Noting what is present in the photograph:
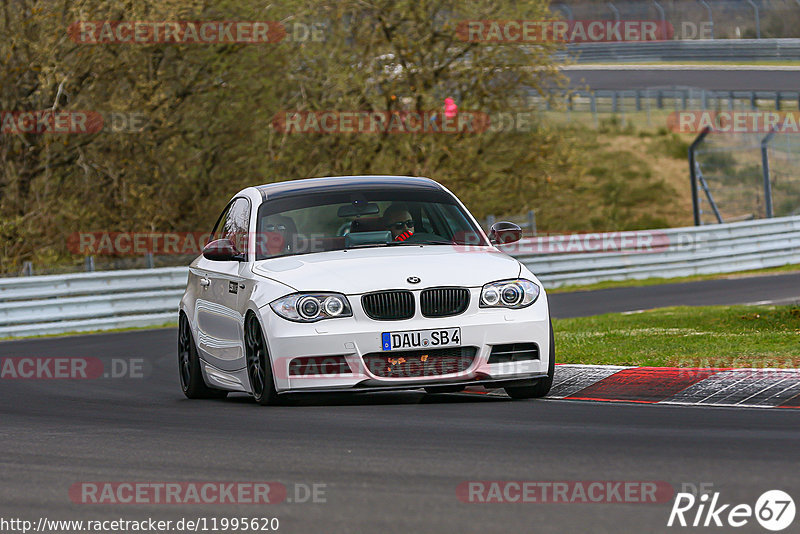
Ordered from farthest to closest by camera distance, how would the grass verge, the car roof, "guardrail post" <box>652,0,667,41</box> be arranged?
1. "guardrail post" <box>652,0,667,41</box>
2. the grass verge
3. the car roof

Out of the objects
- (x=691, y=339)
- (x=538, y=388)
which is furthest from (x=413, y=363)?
(x=691, y=339)

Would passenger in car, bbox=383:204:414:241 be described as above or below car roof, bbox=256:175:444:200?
below

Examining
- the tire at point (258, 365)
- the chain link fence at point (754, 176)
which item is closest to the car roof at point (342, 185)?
the tire at point (258, 365)

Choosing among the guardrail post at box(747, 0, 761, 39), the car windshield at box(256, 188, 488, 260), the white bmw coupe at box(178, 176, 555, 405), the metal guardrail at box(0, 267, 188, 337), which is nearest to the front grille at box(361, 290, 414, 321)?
the white bmw coupe at box(178, 176, 555, 405)

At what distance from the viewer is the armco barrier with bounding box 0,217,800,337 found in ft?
75.7

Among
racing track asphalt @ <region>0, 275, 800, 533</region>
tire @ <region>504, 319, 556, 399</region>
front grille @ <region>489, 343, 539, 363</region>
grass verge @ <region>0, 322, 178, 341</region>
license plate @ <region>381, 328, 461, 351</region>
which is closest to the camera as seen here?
racing track asphalt @ <region>0, 275, 800, 533</region>

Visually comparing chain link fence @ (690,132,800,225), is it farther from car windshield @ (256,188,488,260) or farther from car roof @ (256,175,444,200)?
car windshield @ (256,188,488,260)

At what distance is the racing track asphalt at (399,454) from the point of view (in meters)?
5.95

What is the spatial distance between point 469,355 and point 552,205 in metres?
25.3

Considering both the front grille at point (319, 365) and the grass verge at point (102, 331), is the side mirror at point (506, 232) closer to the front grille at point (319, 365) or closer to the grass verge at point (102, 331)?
the front grille at point (319, 365)

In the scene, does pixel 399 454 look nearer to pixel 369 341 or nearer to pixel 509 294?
pixel 369 341

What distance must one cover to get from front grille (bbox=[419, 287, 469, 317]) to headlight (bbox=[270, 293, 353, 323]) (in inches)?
20.0

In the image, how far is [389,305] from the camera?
969cm

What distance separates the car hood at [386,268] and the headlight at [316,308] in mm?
55
